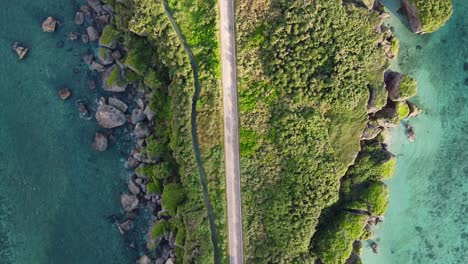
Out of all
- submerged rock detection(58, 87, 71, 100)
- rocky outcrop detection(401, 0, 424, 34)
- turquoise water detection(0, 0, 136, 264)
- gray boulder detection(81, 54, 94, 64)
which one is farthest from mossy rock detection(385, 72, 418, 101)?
submerged rock detection(58, 87, 71, 100)

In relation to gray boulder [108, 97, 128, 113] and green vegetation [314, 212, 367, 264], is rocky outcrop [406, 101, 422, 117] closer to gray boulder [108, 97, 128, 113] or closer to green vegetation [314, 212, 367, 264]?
green vegetation [314, 212, 367, 264]

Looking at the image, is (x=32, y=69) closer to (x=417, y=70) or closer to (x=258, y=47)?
(x=258, y=47)

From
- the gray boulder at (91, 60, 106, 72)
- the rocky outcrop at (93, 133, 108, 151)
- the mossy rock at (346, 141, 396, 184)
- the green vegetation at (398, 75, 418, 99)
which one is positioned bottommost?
the mossy rock at (346, 141, 396, 184)

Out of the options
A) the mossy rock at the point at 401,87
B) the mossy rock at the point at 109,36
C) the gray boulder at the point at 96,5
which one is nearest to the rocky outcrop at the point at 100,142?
the mossy rock at the point at 109,36

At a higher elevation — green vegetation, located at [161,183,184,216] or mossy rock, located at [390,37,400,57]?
mossy rock, located at [390,37,400,57]

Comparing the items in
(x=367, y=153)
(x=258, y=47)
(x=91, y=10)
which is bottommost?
(x=367, y=153)

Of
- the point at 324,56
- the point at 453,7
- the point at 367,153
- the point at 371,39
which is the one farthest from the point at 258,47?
the point at 453,7

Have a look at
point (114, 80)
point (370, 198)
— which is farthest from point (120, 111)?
point (370, 198)

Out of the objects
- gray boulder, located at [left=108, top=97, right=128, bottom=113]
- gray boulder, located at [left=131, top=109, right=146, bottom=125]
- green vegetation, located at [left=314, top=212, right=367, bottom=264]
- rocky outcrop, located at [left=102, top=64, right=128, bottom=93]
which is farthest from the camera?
gray boulder, located at [left=108, top=97, right=128, bottom=113]

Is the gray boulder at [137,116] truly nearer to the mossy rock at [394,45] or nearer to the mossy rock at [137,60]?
the mossy rock at [137,60]
